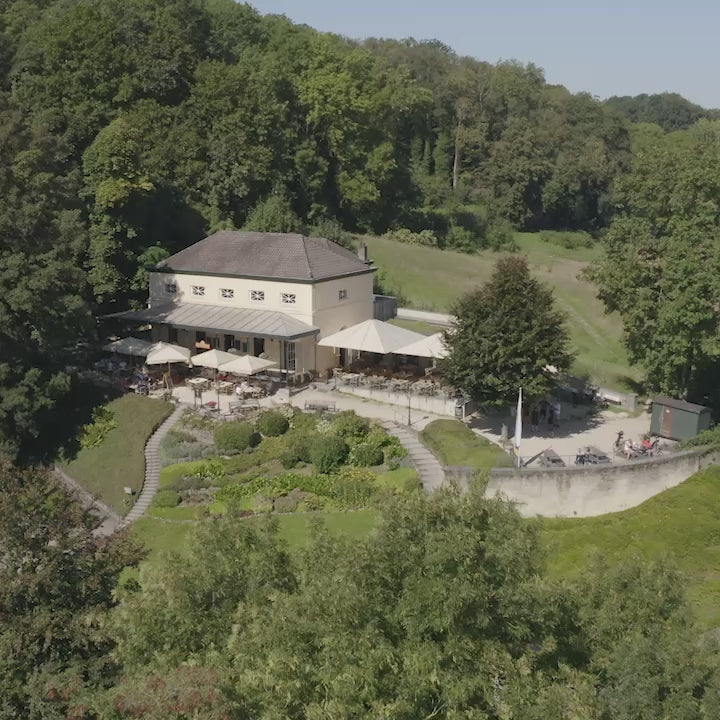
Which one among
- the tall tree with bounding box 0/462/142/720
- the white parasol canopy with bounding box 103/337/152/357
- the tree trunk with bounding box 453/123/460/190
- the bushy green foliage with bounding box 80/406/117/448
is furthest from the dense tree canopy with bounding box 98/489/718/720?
the tree trunk with bounding box 453/123/460/190

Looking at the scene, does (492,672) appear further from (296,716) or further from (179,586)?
(179,586)

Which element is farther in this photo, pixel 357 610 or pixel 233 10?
pixel 233 10

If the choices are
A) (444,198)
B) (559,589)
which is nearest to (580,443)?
(559,589)

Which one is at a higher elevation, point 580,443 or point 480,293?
point 480,293

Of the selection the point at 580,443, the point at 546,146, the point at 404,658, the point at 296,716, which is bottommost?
the point at 580,443

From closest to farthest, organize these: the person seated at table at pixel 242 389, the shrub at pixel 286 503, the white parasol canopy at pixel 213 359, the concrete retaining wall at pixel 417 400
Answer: the shrub at pixel 286 503 < the concrete retaining wall at pixel 417 400 < the person seated at table at pixel 242 389 < the white parasol canopy at pixel 213 359

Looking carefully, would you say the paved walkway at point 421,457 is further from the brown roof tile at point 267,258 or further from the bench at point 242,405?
the brown roof tile at point 267,258

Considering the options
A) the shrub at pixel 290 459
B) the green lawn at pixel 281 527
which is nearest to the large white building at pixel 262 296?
the shrub at pixel 290 459

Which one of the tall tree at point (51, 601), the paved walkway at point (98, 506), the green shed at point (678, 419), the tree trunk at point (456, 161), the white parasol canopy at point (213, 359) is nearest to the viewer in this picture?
the tall tree at point (51, 601)

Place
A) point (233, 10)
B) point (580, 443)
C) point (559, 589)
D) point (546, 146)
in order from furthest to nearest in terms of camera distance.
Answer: point (546, 146) → point (233, 10) → point (580, 443) → point (559, 589)
